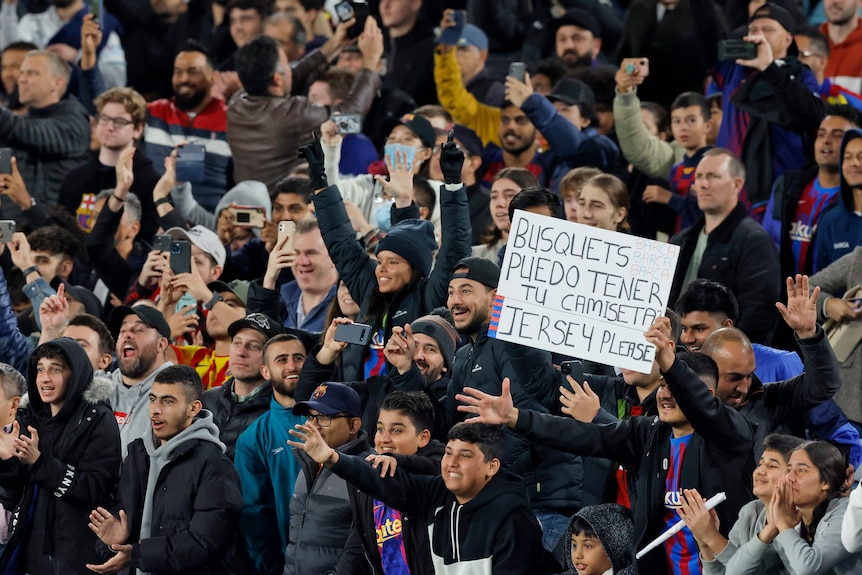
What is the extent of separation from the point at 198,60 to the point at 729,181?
5109 millimetres

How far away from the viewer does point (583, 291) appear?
27.8 ft

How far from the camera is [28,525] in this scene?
31.9 ft

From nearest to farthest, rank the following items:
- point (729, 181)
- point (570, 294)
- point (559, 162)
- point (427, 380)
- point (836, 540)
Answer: point (836, 540) < point (570, 294) < point (427, 380) < point (729, 181) < point (559, 162)

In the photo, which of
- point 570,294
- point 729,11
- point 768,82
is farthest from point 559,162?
point 570,294

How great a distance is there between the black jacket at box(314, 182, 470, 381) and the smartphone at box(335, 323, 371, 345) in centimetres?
44

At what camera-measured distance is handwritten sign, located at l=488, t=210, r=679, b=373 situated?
835 cm

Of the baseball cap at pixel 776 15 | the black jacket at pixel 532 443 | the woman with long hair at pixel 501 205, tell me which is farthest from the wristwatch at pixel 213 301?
the baseball cap at pixel 776 15

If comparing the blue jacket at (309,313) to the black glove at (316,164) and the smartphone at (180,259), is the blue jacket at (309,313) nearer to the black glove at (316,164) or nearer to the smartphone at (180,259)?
the smartphone at (180,259)

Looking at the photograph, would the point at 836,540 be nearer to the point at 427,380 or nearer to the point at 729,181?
the point at 427,380

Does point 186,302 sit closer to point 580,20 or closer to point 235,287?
point 235,287

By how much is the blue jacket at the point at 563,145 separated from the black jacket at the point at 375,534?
3543 mm

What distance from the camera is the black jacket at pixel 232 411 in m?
9.89

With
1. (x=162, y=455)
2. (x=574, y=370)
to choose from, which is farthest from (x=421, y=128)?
(x=574, y=370)

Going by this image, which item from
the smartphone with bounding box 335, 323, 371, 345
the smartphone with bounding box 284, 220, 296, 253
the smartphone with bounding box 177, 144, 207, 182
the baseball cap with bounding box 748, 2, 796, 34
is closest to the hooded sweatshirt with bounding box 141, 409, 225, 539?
the smartphone with bounding box 335, 323, 371, 345
